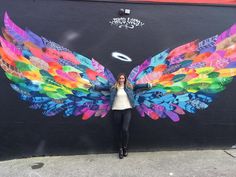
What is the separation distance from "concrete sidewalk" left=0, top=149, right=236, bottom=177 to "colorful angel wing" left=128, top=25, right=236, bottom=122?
2.58ft

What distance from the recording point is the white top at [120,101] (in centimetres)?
642

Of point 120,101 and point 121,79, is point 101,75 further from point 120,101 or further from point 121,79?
point 120,101

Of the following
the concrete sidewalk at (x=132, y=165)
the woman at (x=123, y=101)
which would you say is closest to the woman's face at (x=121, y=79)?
the woman at (x=123, y=101)

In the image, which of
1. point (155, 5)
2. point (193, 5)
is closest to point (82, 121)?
point (155, 5)

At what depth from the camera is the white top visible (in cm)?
642

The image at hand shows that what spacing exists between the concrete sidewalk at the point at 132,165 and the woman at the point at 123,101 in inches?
16.7

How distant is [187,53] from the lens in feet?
22.0

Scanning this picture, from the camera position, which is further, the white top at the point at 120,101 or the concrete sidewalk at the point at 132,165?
the white top at the point at 120,101

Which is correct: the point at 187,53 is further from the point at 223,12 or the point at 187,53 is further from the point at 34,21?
the point at 34,21

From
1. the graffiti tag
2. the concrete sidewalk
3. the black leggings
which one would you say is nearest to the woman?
the black leggings

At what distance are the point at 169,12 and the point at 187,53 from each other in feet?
2.67

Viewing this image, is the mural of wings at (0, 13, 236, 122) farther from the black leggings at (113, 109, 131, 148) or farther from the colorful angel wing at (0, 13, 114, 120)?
the black leggings at (113, 109, 131, 148)

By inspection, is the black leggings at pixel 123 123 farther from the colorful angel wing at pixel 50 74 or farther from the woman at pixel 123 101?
the colorful angel wing at pixel 50 74

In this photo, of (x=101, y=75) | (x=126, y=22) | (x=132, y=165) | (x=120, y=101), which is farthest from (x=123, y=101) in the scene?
(x=126, y=22)
